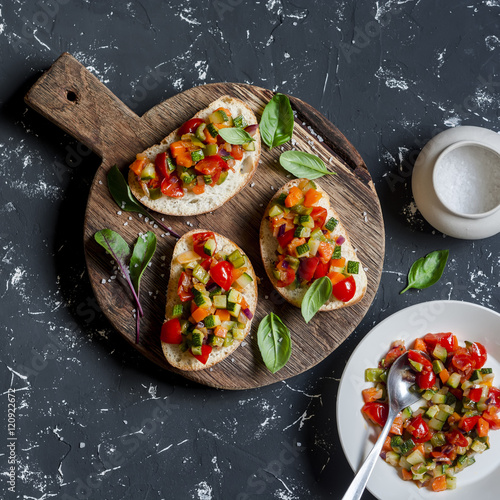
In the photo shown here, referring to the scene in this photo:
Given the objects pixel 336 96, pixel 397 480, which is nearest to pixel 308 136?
pixel 336 96

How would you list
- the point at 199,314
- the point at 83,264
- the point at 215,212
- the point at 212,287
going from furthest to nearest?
the point at 83,264
the point at 215,212
the point at 212,287
the point at 199,314

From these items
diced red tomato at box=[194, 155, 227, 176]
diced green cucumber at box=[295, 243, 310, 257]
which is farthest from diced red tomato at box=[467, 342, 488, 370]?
diced red tomato at box=[194, 155, 227, 176]

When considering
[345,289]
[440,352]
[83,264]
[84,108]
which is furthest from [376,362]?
[84,108]

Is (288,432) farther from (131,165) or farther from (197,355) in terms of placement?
(131,165)

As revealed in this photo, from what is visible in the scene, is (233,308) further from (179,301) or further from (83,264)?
(83,264)

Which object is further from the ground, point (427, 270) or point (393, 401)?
point (427, 270)

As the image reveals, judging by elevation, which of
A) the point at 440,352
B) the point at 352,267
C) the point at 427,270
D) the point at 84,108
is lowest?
the point at 440,352
